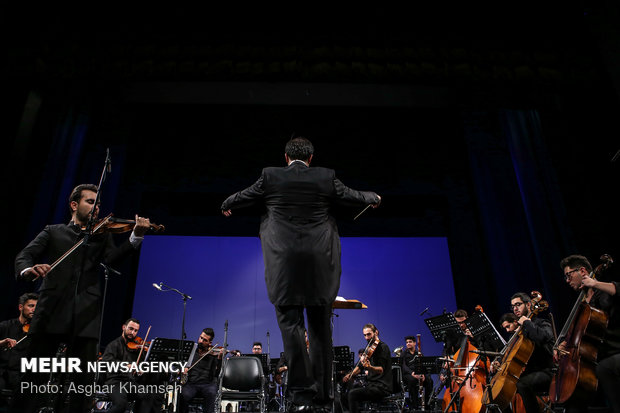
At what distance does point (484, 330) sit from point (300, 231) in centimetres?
327

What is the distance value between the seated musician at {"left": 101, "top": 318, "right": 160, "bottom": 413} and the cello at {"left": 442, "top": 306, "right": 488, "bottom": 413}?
3.79 meters

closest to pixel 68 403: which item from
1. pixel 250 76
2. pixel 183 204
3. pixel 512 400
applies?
pixel 512 400

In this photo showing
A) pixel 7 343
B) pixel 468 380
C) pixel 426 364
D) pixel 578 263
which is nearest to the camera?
pixel 578 263

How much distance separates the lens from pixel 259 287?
10258 mm

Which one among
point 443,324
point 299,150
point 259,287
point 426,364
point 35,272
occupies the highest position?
point 259,287

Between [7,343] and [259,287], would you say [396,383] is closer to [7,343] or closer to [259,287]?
[259,287]

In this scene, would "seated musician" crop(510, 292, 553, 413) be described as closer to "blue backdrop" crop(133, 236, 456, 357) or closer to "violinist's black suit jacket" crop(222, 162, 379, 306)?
"violinist's black suit jacket" crop(222, 162, 379, 306)

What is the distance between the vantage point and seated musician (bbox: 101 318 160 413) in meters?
5.59

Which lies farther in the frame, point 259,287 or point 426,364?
point 259,287

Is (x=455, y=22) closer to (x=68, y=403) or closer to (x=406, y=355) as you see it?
(x=406, y=355)

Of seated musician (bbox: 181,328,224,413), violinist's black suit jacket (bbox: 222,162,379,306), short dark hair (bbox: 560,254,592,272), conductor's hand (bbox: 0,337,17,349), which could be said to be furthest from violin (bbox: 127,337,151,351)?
short dark hair (bbox: 560,254,592,272)

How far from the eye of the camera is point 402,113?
33.4 ft

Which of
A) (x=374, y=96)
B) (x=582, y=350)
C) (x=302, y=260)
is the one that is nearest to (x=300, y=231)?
(x=302, y=260)

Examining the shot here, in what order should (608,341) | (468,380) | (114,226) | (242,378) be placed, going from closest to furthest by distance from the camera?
1. (114,226)
2. (608,341)
3. (468,380)
4. (242,378)
